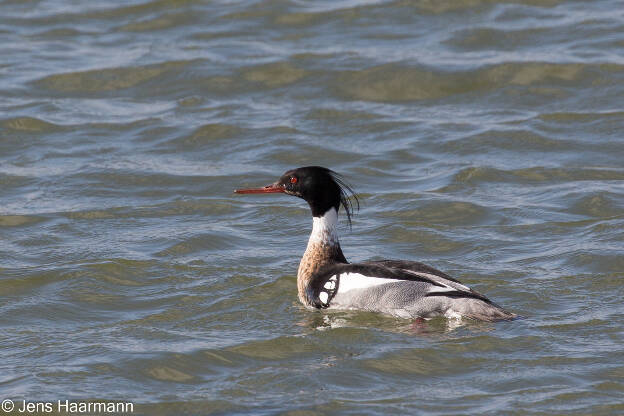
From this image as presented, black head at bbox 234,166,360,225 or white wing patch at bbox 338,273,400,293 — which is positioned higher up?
black head at bbox 234,166,360,225

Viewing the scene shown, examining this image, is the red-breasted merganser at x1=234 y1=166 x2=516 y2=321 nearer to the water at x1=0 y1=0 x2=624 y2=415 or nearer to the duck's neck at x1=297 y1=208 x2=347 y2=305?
the duck's neck at x1=297 y1=208 x2=347 y2=305

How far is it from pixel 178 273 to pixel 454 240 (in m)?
2.86

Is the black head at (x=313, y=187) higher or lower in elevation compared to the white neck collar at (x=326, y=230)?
higher

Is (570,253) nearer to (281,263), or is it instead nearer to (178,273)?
(281,263)

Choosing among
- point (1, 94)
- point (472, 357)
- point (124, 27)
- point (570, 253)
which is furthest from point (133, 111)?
point (472, 357)

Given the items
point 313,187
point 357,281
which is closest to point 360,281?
point 357,281

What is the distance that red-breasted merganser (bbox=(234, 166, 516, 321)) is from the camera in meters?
9.40

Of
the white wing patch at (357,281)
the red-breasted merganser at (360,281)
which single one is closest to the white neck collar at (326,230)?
the red-breasted merganser at (360,281)

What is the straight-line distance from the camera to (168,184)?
1366cm

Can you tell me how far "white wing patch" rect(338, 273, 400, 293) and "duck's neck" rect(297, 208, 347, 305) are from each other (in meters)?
0.39

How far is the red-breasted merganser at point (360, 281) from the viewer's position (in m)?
9.40

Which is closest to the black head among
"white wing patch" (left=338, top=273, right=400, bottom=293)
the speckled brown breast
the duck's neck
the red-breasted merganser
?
the red-breasted merganser

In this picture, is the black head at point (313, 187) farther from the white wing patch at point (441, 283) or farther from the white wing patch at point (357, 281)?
the white wing patch at point (441, 283)

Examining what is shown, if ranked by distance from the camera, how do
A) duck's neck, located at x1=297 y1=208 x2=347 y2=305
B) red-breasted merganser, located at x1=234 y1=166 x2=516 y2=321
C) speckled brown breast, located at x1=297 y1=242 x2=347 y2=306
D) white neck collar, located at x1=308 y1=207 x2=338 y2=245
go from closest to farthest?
red-breasted merganser, located at x1=234 y1=166 x2=516 y2=321 → speckled brown breast, located at x1=297 y1=242 x2=347 y2=306 → duck's neck, located at x1=297 y1=208 x2=347 y2=305 → white neck collar, located at x1=308 y1=207 x2=338 y2=245
